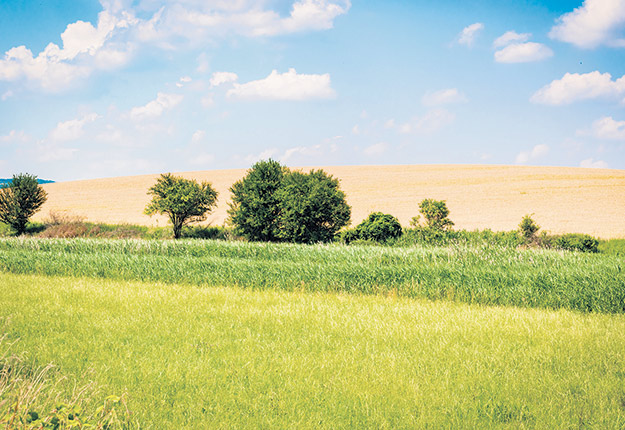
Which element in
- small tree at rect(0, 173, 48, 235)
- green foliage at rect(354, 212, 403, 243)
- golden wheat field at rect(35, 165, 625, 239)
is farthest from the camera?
small tree at rect(0, 173, 48, 235)

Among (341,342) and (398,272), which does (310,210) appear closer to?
(398,272)

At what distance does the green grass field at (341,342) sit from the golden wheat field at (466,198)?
1888 centimetres

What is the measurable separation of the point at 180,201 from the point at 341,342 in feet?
84.4

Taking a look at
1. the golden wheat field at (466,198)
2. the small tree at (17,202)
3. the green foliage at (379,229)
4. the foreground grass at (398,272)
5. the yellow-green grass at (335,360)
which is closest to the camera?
the yellow-green grass at (335,360)

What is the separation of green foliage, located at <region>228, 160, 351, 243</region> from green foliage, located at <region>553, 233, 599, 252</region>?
38.2 feet

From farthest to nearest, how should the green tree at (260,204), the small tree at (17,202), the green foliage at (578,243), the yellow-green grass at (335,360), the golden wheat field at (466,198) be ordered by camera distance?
the small tree at (17,202) → the golden wheat field at (466,198) → the green tree at (260,204) → the green foliage at (578,243) → the yellow-green grass at (335,360)

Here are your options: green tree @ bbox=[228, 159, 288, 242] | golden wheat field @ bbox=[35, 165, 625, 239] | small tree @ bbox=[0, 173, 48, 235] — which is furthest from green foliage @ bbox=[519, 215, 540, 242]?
small tree @ bbox=[0, 173, 48, 235]

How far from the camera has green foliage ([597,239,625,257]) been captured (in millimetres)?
22009

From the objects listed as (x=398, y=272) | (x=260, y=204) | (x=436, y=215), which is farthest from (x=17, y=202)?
(x=398, y=272)

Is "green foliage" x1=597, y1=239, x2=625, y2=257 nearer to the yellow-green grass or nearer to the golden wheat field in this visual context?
the golden wheat field

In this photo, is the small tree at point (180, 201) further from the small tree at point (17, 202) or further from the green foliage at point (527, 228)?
the green foliage at point (527, 228)

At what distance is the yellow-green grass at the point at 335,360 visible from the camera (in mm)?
5504

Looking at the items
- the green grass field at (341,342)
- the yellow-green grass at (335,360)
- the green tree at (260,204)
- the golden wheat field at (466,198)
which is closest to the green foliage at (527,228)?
the golden wheat field at (466,198)

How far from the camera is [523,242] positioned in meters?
23.7
